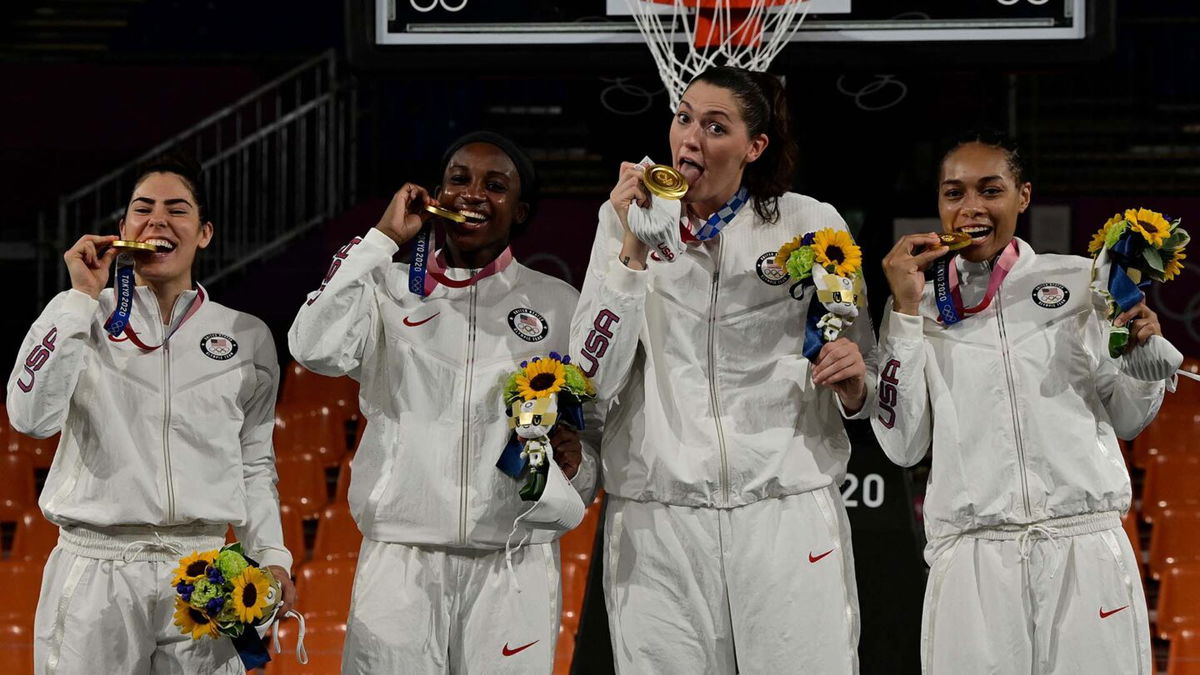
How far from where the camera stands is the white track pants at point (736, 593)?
341cm

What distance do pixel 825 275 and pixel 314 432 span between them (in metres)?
4.89

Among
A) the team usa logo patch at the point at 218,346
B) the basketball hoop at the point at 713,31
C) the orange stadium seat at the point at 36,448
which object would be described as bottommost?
the orange stadium seat at the point at 36,448

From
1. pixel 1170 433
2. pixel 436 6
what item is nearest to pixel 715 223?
pixel 436 6

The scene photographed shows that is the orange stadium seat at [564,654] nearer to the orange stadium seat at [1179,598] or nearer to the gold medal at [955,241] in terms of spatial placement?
the orange stadium seat at [1179,598]

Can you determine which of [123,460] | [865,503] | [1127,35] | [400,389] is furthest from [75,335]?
[1127,35]

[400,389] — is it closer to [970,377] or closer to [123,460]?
[123,460]

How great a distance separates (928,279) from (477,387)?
1182 millimetres

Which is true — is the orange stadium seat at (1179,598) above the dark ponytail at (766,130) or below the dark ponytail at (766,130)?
below

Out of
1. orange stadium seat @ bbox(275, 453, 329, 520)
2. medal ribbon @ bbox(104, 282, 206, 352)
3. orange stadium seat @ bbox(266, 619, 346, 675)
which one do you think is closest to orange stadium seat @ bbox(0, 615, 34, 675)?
orange stadium seat @ bbox(266, 619, 346, 675)

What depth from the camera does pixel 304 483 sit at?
7.22 meters

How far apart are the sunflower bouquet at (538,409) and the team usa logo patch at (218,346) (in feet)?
2.75

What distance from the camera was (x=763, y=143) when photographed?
12.1 feet

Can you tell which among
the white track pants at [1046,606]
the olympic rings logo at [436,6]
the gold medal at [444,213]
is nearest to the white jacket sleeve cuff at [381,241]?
the gold medal at [444,213]

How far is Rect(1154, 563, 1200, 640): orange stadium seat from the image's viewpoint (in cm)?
575
